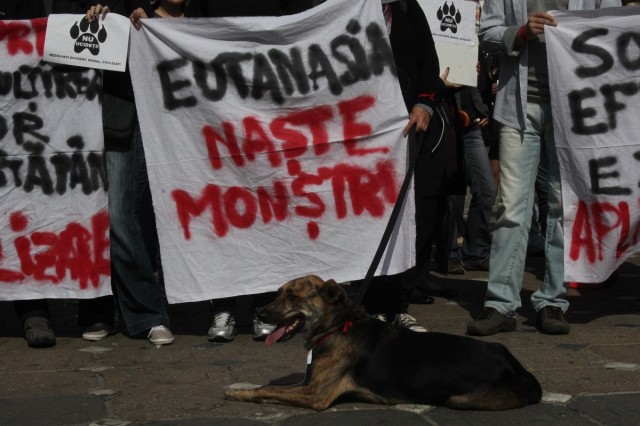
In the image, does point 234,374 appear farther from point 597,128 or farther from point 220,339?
point 597,128

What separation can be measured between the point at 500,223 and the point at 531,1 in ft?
4.00

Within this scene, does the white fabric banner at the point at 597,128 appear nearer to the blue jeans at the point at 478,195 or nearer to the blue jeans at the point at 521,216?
the blue jeans at the point at 521,216

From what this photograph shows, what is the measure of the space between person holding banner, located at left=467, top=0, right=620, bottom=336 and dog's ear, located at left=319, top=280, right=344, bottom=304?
1578 mm

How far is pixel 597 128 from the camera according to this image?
6.48 m

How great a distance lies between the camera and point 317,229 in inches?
256

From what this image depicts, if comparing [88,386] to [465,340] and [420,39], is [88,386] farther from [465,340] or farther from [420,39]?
[420,39]

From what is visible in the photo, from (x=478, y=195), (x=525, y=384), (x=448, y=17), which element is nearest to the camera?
(x=525, y=384)

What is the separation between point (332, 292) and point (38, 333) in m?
1.94

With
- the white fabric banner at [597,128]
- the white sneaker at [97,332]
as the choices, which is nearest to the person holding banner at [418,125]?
the white fabric banner at [597,128]

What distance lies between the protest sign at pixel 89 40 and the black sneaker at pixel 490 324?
229 cm

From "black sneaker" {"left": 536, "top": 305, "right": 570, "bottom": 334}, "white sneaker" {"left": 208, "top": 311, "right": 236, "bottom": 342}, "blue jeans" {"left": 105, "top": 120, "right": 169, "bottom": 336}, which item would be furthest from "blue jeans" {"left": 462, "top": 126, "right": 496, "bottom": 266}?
"blue jeans" {"left": 105, "top": 120, "right": 169, "bottom": 336}

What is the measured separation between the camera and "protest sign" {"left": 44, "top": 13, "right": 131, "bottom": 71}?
20.4ft

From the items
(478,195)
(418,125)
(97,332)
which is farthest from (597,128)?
(97,332)

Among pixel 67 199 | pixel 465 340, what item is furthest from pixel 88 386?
pixel 465 340
